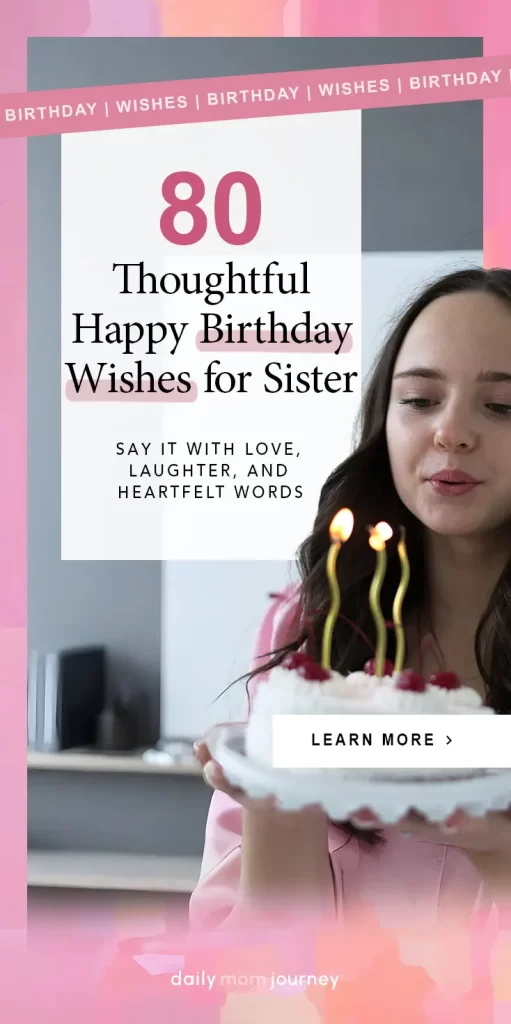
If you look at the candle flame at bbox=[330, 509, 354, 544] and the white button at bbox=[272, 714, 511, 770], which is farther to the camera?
the candle flame at bbox=[330, 509, 354, 544]

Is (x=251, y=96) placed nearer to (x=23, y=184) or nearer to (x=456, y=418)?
(x=23, y=184)

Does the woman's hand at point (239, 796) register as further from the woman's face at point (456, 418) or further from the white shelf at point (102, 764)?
the woman's face at point (456, 418)

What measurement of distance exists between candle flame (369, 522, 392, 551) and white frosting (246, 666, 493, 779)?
145 millimetres

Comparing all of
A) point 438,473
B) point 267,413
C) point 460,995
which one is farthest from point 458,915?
point 267,413

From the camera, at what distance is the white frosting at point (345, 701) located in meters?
0.85

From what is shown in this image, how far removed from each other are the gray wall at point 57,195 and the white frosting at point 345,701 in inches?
7.8

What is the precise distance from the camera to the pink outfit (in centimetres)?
96

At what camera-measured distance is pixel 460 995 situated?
980mm

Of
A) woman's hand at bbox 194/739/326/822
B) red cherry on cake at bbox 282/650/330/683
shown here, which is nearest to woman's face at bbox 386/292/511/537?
red cherry on cake at bbox 282/650/330/683

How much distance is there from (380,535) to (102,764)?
1.47ft

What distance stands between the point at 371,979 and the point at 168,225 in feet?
2.64

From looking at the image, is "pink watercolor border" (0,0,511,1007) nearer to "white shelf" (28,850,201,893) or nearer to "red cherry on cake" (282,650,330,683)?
"white shelf" (28,850,201,893)

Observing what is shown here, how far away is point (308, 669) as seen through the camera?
33.7 inches

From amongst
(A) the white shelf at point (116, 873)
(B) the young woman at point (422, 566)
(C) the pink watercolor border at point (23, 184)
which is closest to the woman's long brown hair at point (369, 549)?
(B) the young woman at point (422, 566)
